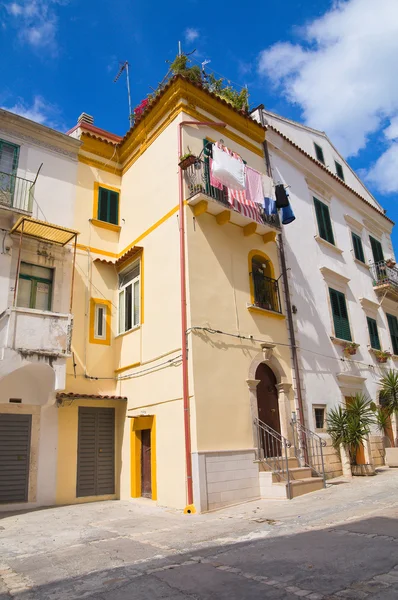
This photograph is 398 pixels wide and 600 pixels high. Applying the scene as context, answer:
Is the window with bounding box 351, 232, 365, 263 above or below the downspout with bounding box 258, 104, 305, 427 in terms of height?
above

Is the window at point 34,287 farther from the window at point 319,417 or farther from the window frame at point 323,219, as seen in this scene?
the window frame at point 323,219

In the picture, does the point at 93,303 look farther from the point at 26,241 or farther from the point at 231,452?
the point at 231,452

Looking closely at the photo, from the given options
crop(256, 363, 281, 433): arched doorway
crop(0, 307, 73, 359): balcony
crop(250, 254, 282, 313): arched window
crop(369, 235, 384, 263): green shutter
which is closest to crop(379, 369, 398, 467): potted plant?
crop(256, 363, 281, 433): arched doorway

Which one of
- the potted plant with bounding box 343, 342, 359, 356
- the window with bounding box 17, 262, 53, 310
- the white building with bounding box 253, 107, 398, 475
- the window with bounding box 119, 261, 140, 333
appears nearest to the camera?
the window with bounding box 17, 262, 53, 310

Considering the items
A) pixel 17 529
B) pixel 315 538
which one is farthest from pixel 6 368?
pixel 315 538

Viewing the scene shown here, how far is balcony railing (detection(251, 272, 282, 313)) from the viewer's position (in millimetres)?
13086

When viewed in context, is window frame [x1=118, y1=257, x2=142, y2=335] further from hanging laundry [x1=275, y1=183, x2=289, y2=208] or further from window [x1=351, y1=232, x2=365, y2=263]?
window [x1=351, y1=232, x2=365, y2=263]

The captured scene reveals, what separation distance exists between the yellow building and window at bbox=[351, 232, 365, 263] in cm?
641

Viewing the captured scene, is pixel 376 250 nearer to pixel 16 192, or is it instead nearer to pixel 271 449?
pixel 271 449

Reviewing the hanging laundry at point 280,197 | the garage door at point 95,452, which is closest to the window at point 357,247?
the hanging laundry at point 280,197

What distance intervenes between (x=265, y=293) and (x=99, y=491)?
7.18 metres

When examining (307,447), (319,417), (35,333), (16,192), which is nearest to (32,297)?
(35,333)

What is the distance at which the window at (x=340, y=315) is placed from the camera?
1605cm

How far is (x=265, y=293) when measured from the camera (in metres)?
13.4
